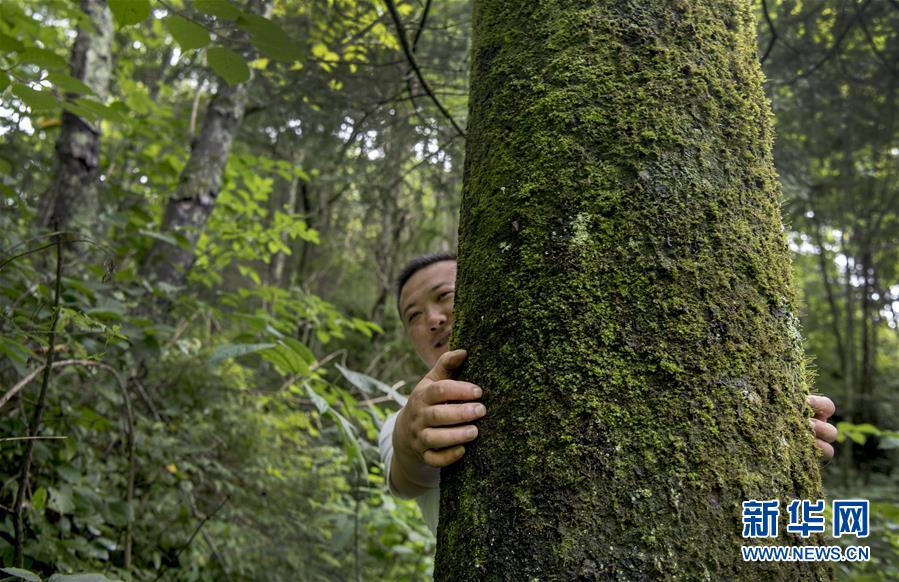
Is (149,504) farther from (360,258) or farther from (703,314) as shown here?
(360,258)

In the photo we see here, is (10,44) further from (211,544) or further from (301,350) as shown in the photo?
(211,544)

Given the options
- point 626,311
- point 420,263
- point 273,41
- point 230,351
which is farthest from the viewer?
point 420,263

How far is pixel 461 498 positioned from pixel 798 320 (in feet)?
2.46

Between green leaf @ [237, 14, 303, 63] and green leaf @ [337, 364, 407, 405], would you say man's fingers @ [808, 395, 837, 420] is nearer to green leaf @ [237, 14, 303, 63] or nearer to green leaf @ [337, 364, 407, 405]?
green leaf @ [337, 364, 407, 405]

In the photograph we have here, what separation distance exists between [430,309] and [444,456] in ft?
5.29

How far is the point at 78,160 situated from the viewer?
3666 millimetres

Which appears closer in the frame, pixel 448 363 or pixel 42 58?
pixel 448 363

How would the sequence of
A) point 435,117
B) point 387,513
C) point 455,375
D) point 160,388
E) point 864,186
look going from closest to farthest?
1. point 455,375
2. point 160,388
3. point 387,513
4. point 435,117
5. point 864,186

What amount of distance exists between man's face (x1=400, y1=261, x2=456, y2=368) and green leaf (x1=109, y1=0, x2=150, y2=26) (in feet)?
A: 5.24

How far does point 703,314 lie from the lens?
981 millimetres

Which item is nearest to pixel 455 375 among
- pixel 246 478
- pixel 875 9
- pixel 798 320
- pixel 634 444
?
pixel 634 444

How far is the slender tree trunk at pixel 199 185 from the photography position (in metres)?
3.94

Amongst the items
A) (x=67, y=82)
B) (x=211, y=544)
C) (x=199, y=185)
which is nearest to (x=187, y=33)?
(x=67, y=82)

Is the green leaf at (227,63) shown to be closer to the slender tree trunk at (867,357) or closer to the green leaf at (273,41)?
the green leaf at (273,41)
